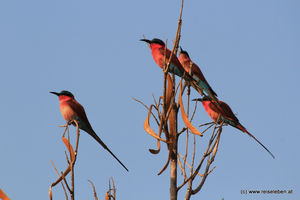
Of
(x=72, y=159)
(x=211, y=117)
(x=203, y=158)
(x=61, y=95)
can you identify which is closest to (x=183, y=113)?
(x=203, y=158)

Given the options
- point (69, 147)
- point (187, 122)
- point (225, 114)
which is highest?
point (225, 114)

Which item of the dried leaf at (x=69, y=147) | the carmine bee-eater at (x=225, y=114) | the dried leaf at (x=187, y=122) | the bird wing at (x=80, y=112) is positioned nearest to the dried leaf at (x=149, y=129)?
the dried leaf at (x=187, y=122)

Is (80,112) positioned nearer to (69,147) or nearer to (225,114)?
(225,114)

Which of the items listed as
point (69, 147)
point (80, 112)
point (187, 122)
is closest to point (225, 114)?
point (80, 112)

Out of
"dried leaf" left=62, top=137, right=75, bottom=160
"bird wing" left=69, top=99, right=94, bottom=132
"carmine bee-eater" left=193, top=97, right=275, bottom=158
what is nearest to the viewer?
"dried leaf" left=62, top=137, right=75, bottom=160

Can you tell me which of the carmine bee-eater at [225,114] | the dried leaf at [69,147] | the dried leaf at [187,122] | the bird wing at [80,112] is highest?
the carmine bee-eater at [225,114]

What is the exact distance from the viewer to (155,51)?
391 cm

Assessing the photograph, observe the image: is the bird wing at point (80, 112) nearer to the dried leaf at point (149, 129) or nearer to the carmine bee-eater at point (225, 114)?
the carmine bee-eater at point (225, 114)

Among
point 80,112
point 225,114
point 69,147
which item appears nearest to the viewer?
point 69,147

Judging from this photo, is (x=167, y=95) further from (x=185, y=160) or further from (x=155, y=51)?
(x=155, y=51)

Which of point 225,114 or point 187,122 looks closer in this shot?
point 187,122

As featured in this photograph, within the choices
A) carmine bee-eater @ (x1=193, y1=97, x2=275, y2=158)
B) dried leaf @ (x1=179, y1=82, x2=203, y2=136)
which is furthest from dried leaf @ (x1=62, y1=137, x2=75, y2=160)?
carmine bee-eater @ (x1=193, y1=97, x2=275, y2=158)

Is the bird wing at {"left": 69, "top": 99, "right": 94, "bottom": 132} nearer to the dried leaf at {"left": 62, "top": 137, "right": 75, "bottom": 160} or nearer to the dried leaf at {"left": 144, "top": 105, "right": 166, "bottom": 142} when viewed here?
the dried leaf at {"left": 62, "top": 137, "right": 75, "bottom": 160}

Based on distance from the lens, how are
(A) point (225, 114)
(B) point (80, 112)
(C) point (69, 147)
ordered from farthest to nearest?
1. (A) point (225, 114)
2. (B) point (80, 112)
3. (C) point (69, 147)
